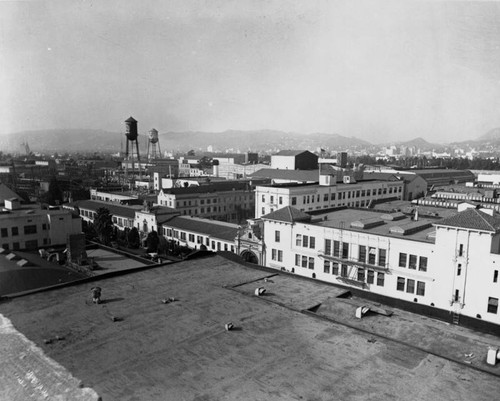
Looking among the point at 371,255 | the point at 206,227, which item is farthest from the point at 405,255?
the point at 206,227

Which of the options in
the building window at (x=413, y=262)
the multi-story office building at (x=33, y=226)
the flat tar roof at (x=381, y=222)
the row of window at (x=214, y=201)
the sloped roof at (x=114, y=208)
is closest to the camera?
the building window at (x=413, y=262)

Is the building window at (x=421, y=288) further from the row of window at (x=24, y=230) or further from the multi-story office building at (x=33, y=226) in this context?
the row of window at (x=24, y=230)

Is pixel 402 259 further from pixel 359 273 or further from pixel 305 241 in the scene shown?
pixel 305 241

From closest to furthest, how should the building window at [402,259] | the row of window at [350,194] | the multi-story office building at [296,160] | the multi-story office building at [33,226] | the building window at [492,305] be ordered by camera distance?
the building window at [492,305] < the building window at [402,259] < the multi-story office building at [33,226] < the row of window at [350,194] < the multi-story office building at [296,160]

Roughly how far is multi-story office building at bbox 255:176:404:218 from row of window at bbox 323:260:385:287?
2326 centimetres

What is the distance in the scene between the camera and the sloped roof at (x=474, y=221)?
2758 cm

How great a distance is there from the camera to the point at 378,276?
33188 mm

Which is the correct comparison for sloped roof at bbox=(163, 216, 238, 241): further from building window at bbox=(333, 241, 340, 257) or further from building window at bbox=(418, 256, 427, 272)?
building window at bbox=(418, 256, 427, 272)

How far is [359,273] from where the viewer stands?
34.4m

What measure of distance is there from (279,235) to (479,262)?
17.7 m

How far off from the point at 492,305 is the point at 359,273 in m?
10.0

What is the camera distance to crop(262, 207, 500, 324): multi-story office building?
27.9 metres

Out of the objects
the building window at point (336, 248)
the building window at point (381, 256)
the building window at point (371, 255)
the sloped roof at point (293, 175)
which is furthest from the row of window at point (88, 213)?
the building window at point (381, 256)

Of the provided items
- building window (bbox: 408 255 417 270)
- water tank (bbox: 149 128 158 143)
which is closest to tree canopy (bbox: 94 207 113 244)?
building window (bbox: 408 255 417 270)
